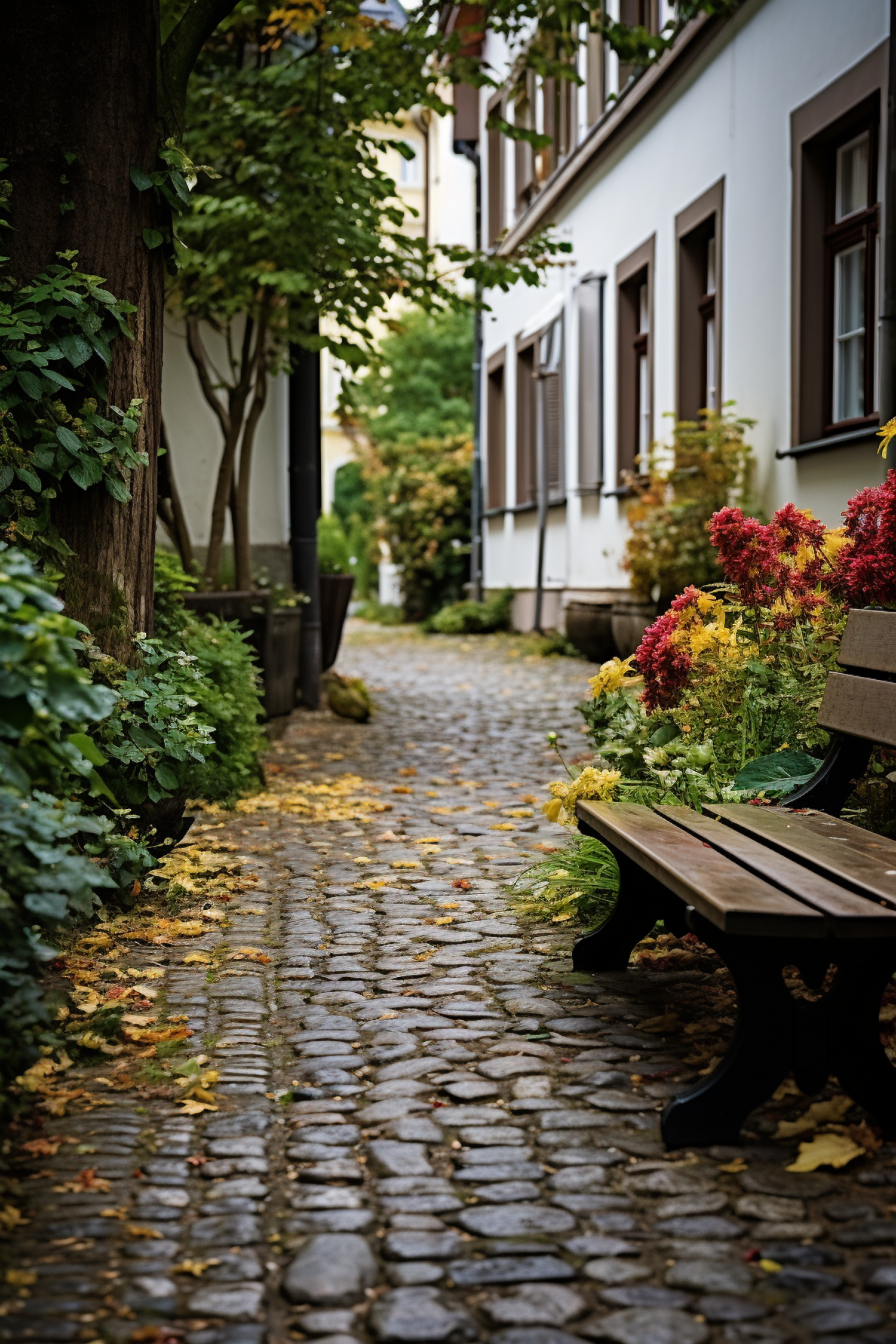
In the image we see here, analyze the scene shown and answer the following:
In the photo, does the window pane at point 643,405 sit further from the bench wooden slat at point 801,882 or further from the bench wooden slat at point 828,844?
the bench wooden slat at point 801,882

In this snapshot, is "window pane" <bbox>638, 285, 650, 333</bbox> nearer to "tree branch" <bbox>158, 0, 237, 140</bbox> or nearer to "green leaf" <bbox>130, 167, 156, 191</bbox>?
"tree branch" <bbox>158, 0, 237, 140</bbox>

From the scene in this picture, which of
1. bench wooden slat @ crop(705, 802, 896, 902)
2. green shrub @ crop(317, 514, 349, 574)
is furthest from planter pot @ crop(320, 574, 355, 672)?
bench wooden slat @ crop(705, 802, 896, 902)

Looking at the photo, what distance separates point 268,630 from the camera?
28.3ft

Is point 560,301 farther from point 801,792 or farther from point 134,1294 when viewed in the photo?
point 134,1294

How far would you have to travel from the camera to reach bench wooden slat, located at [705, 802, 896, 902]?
2.80m

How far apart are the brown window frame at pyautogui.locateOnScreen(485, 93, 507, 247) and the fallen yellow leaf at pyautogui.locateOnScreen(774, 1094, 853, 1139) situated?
62.3 feet

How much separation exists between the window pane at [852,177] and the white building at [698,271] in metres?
0.02

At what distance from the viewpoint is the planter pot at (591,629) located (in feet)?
44.9

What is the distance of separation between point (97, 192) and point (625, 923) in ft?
8.95

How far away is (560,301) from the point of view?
53.1ft

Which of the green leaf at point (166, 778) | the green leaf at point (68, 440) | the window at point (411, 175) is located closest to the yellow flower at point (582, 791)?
the green leaf at point (166, 778)

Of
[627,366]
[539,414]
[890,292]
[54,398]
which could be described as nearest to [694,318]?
[627,366]

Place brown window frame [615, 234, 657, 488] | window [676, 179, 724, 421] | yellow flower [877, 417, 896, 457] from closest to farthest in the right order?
1. yellow flower [877, 417, 896, 457]
2. window [676, 179, 724, 421]
3. brown window frame [615, 234, 657, 488]

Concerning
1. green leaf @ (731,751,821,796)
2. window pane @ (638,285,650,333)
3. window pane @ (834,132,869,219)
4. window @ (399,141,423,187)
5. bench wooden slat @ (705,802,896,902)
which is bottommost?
bench wooden slat @ (705,802,896,902)
